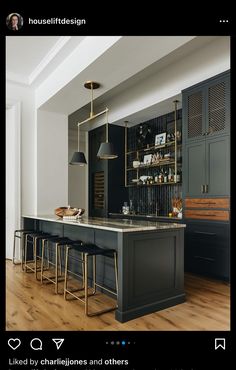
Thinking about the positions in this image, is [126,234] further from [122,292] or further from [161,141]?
[161,141]

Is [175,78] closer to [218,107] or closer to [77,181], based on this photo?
[218,107]

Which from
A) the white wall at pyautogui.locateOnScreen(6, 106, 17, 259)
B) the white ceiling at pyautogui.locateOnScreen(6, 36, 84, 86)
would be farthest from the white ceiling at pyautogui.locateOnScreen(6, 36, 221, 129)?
the white wall at pyautogui.locateOnScreen(6, 106, 17, 259)

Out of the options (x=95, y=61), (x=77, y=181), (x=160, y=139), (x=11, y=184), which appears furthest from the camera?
A: (x=77, y=181)

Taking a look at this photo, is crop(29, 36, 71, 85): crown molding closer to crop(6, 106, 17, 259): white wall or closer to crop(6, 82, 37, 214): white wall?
crop(6, 82, 37, 214): white wall

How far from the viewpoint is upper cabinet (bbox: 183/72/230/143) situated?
3.12m

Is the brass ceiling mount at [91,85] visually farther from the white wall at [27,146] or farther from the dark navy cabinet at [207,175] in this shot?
the white wall at [27,146]

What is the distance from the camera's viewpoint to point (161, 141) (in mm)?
4691

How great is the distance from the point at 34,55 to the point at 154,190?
296 cm
